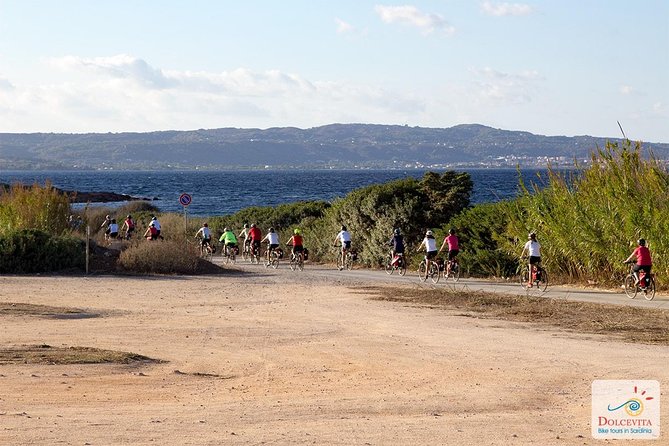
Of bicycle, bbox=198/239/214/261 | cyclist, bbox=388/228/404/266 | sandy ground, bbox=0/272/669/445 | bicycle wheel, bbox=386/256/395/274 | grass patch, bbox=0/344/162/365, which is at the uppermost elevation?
cyclist, bbox=388/228/404/266

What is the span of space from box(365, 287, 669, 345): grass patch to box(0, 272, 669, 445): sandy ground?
0.71 metres

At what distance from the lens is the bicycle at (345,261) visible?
35312 millimetres

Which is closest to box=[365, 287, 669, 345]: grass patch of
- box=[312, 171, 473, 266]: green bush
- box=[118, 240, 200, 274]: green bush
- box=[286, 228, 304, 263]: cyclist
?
box=[286, 228, 304, 263]: cyclist

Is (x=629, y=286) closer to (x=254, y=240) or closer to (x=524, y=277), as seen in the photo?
(x=524, y=277)

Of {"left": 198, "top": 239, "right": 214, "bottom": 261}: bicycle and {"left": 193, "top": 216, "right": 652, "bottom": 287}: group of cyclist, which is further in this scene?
{"left": 198, "top": 239, "right": 214, "bottom": 261}: bicycle

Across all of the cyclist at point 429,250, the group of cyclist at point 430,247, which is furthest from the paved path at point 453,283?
the group of cyclist at point 430,247

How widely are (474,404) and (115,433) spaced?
13.6 feet

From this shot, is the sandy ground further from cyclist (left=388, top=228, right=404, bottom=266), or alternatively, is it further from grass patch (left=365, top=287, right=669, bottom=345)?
cyclist (left=388, top=228, right=404, bottom=266)

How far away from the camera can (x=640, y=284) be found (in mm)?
24219

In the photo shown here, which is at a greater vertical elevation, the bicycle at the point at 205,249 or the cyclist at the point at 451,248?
the cyclist at the point at 451,248

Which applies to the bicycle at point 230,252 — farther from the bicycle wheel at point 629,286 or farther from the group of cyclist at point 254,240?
the bicycle wheel at point 629,286

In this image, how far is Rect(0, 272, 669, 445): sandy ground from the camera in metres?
10.9

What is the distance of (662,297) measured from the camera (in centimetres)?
2491

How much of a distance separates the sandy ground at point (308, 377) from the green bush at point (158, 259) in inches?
318
